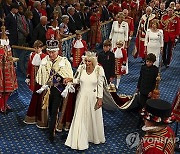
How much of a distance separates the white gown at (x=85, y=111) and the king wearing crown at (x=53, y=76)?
28cm

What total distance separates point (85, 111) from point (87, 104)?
0.13 meters

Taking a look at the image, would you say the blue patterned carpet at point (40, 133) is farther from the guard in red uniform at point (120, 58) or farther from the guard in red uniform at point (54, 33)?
the guard in red uniform at point (54, 33)

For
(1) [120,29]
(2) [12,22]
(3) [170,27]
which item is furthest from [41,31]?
(3) [170,27]

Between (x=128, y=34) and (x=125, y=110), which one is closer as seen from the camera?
(x=125, y=110)

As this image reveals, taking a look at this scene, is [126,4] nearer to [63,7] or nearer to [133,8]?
[133,8]

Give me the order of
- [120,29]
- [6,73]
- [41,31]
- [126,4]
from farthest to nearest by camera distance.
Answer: [126,4], [120,29], [41,31], [6,73]

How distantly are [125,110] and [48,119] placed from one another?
1.73 meters

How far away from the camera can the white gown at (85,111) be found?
6.66m

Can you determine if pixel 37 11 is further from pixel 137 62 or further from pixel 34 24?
pixel 137 62

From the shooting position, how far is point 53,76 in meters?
6.91

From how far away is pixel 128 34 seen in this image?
11234 mm

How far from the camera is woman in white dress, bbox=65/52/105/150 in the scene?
6.64 m

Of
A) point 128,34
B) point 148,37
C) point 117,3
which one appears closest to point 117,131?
point 148,37

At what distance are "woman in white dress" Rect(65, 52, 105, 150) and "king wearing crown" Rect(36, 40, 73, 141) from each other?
0.89 feet
